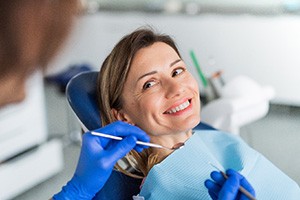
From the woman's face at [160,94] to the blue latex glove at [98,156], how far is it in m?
0.13

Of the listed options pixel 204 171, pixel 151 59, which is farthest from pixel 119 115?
pixel 204 171

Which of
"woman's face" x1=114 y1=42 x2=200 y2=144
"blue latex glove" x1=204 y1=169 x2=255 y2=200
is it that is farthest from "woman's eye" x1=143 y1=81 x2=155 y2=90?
"blue latex glove" x1=204 y1=169 x2=255 y2=200

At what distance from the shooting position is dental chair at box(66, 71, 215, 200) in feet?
4.59

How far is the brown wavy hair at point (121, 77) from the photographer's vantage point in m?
1.39

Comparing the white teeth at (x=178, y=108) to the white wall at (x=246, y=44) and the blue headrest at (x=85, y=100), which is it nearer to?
the blue headrest at (x=85, y=100)

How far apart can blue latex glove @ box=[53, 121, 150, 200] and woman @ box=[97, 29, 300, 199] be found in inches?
5.0

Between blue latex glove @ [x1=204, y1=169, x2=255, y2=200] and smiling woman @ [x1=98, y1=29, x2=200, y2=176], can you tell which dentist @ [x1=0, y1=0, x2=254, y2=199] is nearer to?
blue latex glove @ [x1=204, y1=169, x2=255, y2=200]

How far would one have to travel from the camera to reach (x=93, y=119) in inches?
56.5

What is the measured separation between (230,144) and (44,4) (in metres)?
1.15

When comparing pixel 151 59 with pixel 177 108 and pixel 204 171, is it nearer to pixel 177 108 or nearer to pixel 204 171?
pixel 177 108

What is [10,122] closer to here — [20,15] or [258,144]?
[258,144]

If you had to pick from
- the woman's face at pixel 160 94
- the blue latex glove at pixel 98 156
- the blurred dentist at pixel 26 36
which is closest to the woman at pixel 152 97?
the woman's face at pixel 160 94

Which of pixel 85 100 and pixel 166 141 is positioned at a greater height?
pixel 85 100

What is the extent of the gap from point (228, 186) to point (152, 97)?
383 mm
